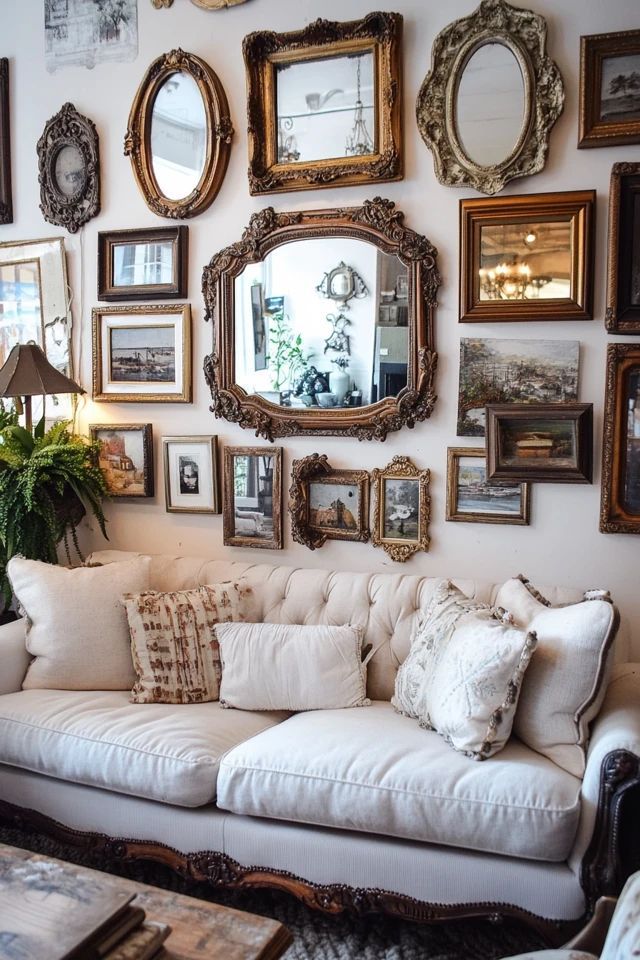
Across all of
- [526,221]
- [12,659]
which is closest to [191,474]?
[12,659]

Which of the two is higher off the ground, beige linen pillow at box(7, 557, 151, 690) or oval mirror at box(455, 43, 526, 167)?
oval mirror at box(455, 43, 526, 167)

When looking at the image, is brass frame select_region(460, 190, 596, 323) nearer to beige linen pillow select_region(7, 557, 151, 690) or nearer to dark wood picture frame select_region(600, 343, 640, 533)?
dark wood picture frame select_region(600, 343, 640, 533)

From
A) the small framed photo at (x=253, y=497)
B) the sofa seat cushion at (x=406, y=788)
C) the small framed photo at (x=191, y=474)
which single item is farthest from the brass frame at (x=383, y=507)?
the sofa seat cushion at (x=406, y=788)

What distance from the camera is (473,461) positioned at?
9.75 ft

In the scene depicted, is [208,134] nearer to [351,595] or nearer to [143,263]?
[143,263]

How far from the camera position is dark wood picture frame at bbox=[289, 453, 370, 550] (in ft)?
10.3

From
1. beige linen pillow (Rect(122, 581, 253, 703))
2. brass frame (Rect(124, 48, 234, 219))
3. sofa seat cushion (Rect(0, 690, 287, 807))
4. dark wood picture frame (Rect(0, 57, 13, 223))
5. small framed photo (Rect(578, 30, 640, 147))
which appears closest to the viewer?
sofa seat cushion (Rect(0, 690, 287, 807))

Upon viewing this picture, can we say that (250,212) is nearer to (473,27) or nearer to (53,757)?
(473,27)

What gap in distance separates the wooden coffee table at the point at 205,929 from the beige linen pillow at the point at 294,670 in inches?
38.4

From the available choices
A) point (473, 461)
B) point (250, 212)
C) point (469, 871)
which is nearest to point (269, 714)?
point (469, 871)

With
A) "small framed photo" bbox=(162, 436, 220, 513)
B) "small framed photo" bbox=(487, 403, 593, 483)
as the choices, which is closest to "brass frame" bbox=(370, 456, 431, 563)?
"small framed photo" bbox=(487, 403, 593, 483)

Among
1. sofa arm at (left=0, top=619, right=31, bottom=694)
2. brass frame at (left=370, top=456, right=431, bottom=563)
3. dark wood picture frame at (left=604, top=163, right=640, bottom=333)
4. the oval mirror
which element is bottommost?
sofa arm at (left=0, top=619, right=31, bottom=694)

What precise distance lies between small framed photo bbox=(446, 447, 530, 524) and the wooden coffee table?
163cm

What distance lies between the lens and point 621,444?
2.77 m
